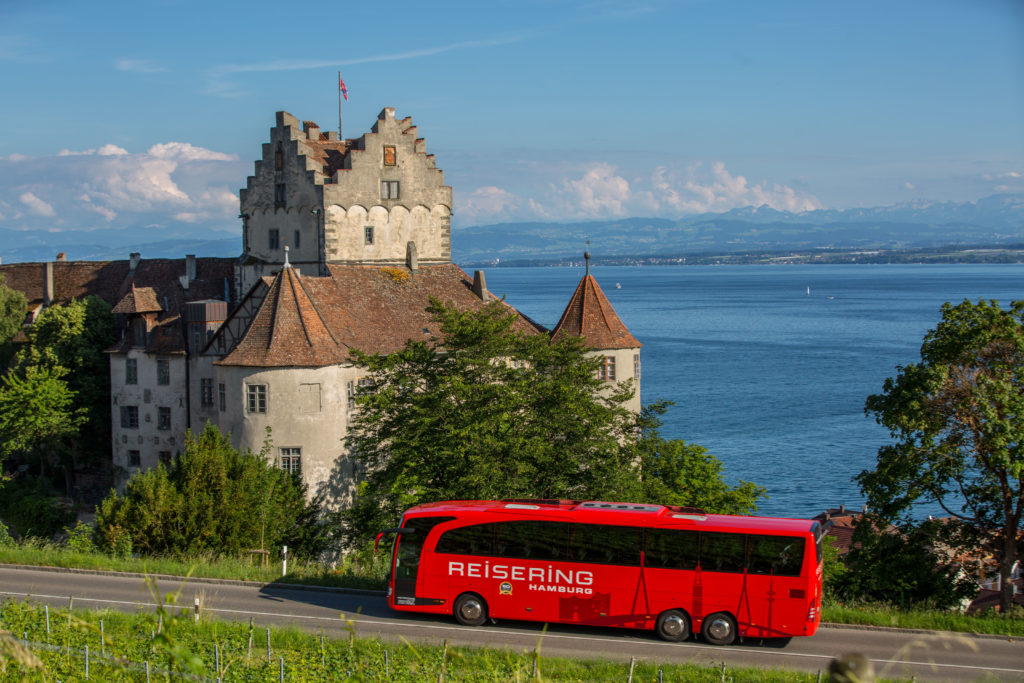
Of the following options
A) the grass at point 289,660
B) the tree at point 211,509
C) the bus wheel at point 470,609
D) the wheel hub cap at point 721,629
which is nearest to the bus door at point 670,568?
the wheel hub cap at point 721,629

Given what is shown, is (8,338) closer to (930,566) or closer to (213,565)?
(213,565)

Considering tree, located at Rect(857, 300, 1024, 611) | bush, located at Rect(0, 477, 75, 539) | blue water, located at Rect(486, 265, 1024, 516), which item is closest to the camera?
tree, located at Rect(857, 300, 1024, 611)

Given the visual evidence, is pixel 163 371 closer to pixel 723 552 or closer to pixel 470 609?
pixel 470 609

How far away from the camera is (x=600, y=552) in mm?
25094

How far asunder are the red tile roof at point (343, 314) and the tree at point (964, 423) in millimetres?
22420

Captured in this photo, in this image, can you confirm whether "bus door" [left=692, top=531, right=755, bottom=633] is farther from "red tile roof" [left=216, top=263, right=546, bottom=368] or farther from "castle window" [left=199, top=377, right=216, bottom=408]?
"castle window" [left=199, top=377, right=216, bottom=408]

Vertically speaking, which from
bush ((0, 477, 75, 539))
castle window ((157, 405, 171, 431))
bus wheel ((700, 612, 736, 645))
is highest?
castle window ((157, 405, 171, 431))

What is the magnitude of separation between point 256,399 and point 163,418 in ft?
32.8

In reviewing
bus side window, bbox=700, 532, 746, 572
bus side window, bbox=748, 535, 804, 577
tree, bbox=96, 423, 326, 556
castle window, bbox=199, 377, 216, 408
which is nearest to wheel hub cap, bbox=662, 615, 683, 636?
bus side window, bbox=700, 532, 746, 572

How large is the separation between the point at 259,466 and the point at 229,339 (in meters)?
9.87

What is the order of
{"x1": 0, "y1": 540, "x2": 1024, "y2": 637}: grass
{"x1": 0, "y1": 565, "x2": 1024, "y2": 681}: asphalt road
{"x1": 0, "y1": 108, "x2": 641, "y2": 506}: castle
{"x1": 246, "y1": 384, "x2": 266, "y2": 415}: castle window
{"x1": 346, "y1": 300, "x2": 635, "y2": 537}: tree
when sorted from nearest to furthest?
{"x1": 0, "y1": 565, "x2": 1024, "y2": 681}: asphalt road < {"x1": 0, "y1": 540, "x2": 1024, "y2": 637}: grass < {"x1": 346, "y1": 300, "x2": 635, "y2": 537}: tree < {"x1": 246, "y1": 384, "x2": 266, "y2": 415}: castle window < {"x1": 0, "y1": 108, "x2": 641, "y2": 506}: castle

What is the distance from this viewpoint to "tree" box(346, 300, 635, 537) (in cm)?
3912

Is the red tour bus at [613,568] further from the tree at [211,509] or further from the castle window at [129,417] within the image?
the castle window at [129,417]

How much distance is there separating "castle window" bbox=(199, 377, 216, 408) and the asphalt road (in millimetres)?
21948
